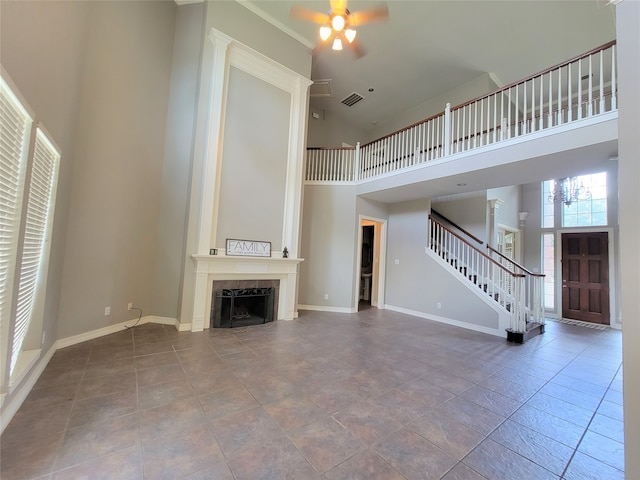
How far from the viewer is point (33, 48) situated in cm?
174

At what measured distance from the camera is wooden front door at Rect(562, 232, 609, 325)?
6.15 meters

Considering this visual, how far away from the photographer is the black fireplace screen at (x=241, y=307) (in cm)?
420

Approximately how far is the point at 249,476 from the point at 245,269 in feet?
10.5

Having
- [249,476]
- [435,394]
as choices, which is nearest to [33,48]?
[249,476]

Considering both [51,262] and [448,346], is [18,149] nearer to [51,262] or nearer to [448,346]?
[51,262]

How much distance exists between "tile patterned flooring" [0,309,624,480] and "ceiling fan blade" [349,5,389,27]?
13.0 ft

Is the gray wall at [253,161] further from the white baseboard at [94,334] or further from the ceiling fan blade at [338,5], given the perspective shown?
the ceiling fan blade at [338,5]

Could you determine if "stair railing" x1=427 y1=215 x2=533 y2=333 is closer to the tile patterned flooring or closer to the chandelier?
the tile patterned flooring

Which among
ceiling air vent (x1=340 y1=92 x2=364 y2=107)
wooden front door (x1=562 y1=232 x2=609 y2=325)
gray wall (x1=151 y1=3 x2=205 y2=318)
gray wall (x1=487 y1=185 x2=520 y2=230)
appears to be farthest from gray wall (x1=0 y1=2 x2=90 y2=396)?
wooden front door (x1=562 y1=232 x2=609 y2=325)

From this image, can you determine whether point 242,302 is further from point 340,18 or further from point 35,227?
point 340,18

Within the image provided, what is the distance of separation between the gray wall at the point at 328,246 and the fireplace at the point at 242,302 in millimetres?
1226

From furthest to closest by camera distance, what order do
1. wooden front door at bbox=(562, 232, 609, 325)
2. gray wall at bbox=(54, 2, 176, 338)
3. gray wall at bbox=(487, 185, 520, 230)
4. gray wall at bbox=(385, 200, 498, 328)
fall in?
gray wall at bbox=(487, 185, 520, 230)
wooden front door at bbox=(562, 232, 609, 325)
gray wall at bbox=(385, 200, 498, 328)
gray wall at bbox=(54, 2, 176, 338)

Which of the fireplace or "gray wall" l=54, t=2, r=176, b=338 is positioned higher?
"gray wall" l=54, t=2, r=176, b=338

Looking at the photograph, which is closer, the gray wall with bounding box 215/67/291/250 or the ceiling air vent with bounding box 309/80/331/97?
the gray wall with bounding box 215/67/291/250
